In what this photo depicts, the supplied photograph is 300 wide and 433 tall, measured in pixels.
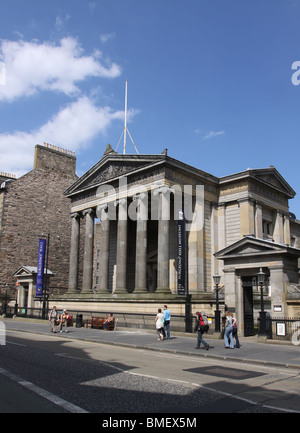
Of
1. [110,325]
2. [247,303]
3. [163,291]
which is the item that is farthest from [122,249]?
[247,303]

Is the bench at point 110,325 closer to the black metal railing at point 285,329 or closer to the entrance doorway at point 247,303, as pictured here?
the entrance doorway at point 247,303

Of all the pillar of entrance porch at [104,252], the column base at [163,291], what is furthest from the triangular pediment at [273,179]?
the pillar of entrance porch at [104,252]

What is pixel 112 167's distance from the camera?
3706cm

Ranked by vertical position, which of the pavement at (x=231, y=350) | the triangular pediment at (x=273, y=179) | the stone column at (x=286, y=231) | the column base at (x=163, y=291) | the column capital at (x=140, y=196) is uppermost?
the triangular pediment at (x=273, y=179)

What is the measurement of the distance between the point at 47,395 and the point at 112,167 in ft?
99.6

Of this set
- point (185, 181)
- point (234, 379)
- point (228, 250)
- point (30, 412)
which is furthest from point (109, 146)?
point (30, 412)

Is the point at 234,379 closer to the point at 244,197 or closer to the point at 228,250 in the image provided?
the point at 228,250

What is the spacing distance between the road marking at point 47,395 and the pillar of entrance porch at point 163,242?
20.8 m

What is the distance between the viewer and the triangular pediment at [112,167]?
1304 inches

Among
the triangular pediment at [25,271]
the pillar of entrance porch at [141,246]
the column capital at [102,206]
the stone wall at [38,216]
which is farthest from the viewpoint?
the stone wall at [38,216]

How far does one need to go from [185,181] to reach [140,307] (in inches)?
429

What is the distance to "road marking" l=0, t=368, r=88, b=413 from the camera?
6.81 m

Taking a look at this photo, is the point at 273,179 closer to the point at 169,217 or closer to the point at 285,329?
the point at 169,217

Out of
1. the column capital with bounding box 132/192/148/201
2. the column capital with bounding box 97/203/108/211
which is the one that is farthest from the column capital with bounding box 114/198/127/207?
the column capital with bounding box 97/203/108/211
